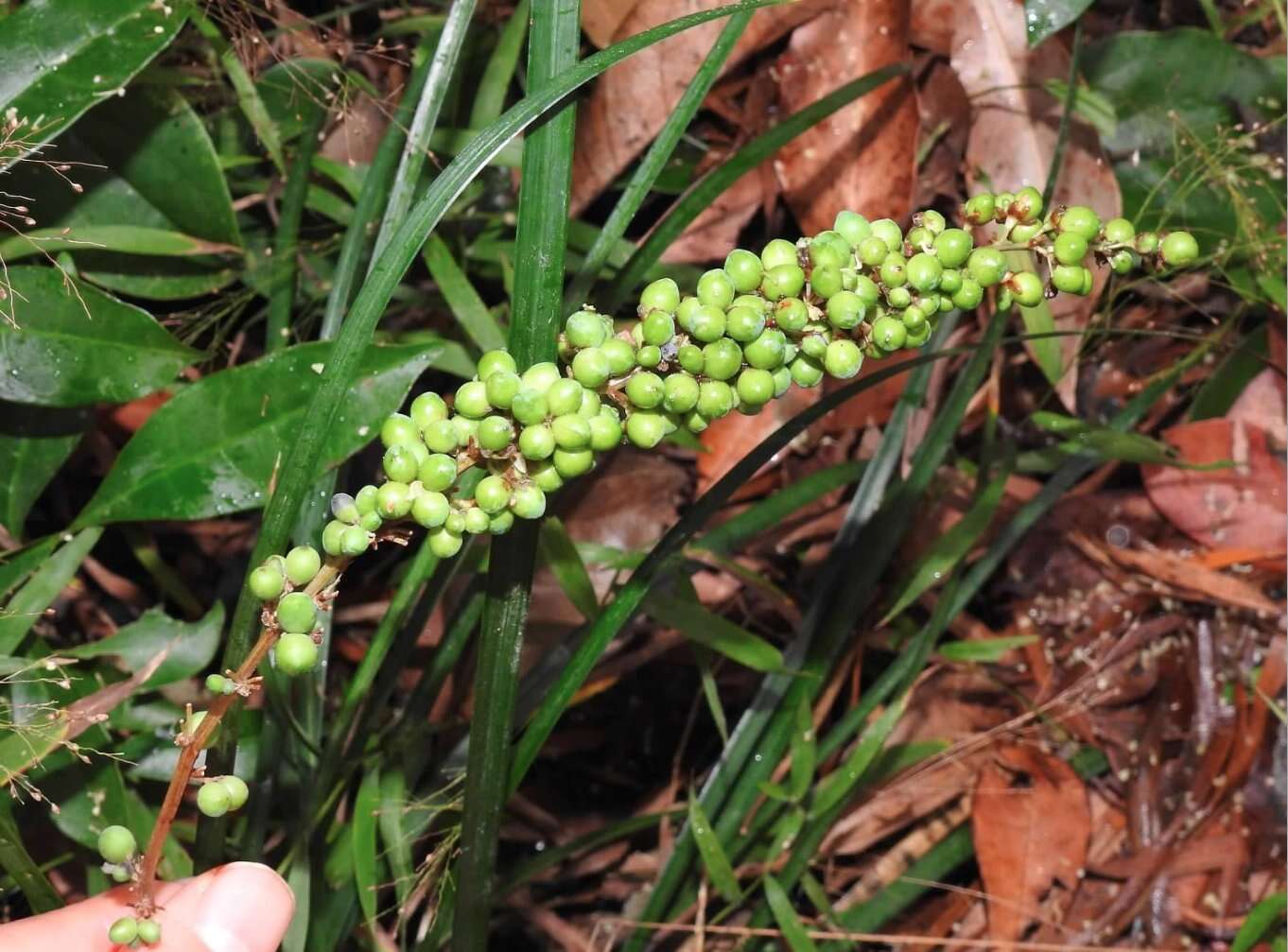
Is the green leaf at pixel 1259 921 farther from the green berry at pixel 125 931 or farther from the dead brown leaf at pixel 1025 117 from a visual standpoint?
the green berry at pixel 125 931

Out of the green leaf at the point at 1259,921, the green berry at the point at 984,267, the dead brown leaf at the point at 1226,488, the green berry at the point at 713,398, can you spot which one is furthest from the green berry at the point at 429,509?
the dead brown leaf at the point at 1226,488

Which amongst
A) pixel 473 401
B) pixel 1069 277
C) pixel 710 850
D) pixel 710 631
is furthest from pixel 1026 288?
pixel 710 850

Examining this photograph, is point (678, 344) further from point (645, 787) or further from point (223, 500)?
point (645, 787)

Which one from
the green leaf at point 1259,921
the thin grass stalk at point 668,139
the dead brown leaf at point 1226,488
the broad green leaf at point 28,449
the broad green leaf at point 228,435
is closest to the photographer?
the thin grass stalk at point 668,139

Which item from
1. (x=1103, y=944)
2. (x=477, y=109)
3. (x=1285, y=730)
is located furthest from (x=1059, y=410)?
(x=477, y=109)

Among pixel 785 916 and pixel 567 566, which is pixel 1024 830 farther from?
pixel 567 566

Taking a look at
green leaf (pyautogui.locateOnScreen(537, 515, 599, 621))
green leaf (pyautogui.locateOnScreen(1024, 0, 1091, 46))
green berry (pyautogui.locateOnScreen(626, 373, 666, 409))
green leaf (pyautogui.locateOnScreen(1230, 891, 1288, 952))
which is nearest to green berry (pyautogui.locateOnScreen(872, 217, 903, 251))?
green berry (pyautogui.locateOnScreen(626, 373, 666, 409))

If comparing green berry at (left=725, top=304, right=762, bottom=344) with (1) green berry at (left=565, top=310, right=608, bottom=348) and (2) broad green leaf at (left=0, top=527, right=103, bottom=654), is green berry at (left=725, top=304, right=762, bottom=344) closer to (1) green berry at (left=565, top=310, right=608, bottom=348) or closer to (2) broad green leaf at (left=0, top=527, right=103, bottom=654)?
(1) green berry at (left=565, top=310, right=608, bottom=348)
